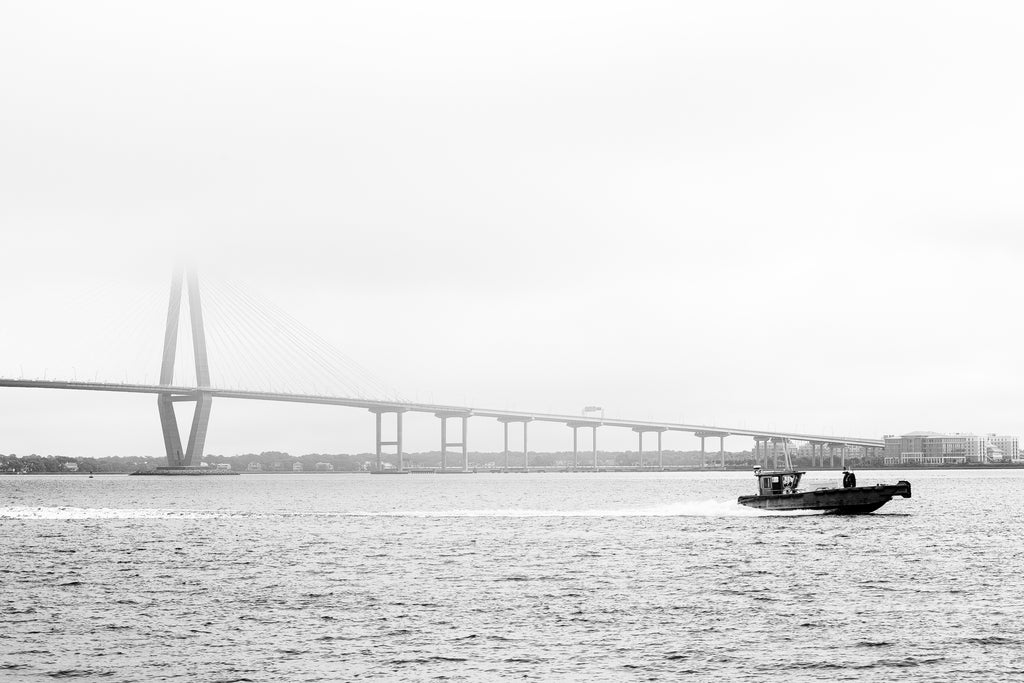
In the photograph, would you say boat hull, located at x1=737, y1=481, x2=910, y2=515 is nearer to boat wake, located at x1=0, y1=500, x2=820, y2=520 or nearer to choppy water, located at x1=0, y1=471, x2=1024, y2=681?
boat wake, located at x1=0, y1=500, x2=820, y2=520

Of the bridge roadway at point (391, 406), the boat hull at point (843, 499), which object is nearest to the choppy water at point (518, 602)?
the boat hull at point (843, 499)

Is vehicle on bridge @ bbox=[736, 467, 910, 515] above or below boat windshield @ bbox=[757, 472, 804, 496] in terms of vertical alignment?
below

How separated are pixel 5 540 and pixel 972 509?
46.8 m

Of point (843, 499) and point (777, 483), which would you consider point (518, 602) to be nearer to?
point (843, 499)

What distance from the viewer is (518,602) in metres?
25.2

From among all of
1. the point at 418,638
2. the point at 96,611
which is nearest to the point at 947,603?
the point at 418,638

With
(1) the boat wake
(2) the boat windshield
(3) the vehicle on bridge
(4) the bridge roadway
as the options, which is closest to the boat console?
(2) the boat windshield

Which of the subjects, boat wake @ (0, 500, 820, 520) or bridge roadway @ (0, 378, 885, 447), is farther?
bridge roadway @ (0, 378, 885, 447)

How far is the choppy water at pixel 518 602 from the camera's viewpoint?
18.3 metres

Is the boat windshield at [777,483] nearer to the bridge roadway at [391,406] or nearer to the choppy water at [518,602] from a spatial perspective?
the choppy water at [518,602]

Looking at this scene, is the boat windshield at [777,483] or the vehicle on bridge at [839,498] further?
the boat windshield at [777,483]

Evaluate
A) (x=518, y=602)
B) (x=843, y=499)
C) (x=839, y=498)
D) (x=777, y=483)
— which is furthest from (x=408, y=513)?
(x=518, y=602)

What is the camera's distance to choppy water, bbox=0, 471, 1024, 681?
721 inches

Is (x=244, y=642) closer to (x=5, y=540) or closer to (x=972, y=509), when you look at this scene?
(x=5, y=540)
